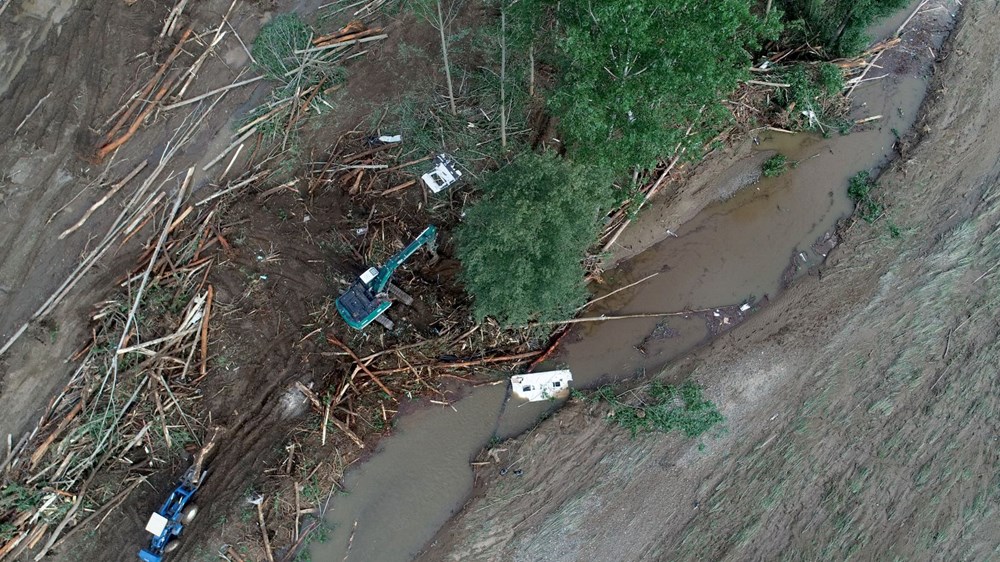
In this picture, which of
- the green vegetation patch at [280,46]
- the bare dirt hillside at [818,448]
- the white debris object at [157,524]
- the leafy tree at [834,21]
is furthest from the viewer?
the green vegetation patch at [280,46]

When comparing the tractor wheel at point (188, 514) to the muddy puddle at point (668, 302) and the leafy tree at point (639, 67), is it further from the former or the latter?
the leafy tree at point (639, 67)

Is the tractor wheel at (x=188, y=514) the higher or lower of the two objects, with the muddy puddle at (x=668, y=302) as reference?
higher

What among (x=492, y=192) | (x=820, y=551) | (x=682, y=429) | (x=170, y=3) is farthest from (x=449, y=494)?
(x=170, y=3)

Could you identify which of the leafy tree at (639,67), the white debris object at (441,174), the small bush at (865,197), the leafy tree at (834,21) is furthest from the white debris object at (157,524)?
the leafy tree at (834,21)

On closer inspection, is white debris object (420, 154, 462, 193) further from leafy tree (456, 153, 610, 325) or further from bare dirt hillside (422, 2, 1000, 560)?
bare dirt hillside (422, 2, 1000, 560)

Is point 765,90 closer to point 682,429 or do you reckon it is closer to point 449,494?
point 682,429

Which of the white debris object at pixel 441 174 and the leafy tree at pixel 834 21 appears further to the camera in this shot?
the leafy tree at pixel 834 21

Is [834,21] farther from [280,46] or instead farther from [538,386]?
[280,46]
